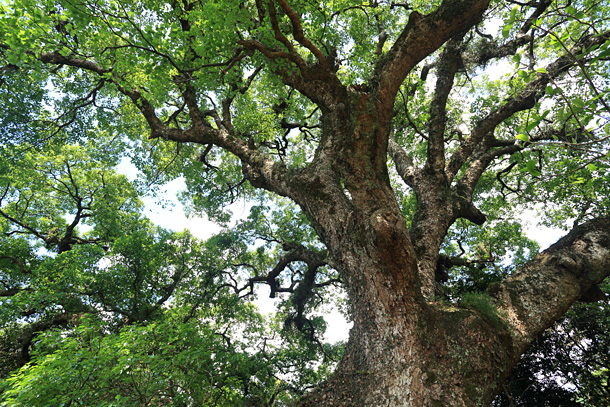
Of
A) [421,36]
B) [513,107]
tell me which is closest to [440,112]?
[513,107]

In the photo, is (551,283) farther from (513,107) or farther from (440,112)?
(513,107)

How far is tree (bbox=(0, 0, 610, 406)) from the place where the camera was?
3.14 m

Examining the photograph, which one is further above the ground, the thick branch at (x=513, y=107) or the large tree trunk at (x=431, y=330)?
the thick branch at (x=513, y=107)

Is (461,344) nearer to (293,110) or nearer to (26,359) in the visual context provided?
(293,110)

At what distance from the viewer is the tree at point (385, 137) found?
10.3 feet

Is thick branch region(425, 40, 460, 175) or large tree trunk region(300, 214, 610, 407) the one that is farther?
thick branch region(425, 40, 460, 175)

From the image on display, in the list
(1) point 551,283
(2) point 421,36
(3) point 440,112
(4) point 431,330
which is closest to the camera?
(4) point 431,330

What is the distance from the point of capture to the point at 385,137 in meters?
4.66

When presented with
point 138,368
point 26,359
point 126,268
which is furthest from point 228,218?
point 138,368

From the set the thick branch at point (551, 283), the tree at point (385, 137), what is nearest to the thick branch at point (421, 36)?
the tree at point (385, 137)

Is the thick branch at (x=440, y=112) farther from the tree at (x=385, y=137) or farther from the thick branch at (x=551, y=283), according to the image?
the thick branch at (x=551, y=283)

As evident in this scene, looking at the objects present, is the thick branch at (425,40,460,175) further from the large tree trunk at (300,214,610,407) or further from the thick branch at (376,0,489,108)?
the large tree trunk at (300,214,610,407)

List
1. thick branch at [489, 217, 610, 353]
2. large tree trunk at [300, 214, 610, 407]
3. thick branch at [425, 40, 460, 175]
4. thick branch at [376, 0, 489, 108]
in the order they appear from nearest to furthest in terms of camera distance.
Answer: large tree trunk at [300, 214, 610, 407] → thick branch at [489, 217, 610, 353] → thick branch at [376, 0, 489, 108] → thick branch at [425, 40, 460, 175]

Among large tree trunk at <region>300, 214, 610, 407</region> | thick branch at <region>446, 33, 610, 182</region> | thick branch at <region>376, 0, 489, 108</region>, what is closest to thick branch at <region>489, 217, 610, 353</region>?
large tree trunk at <region>300, 214, 610, 407</region>
